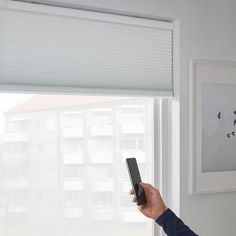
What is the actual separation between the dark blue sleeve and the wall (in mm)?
785

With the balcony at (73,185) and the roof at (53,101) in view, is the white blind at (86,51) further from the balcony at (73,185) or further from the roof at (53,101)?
the balcony at (73,185)

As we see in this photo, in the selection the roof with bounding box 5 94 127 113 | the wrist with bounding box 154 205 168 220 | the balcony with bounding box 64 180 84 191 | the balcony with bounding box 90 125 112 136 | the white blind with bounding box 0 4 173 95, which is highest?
the white blind with bounding box 0 4 173 95

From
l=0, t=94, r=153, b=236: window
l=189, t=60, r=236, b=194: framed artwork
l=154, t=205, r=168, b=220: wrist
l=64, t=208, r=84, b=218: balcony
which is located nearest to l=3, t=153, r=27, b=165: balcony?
l=0, t=94, r=153, b=236: window

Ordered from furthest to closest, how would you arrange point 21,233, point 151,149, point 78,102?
point 151,149 → point 78,102 → point 21,233

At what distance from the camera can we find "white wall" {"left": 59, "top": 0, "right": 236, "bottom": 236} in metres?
2.09

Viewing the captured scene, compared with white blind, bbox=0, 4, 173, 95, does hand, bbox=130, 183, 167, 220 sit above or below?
below

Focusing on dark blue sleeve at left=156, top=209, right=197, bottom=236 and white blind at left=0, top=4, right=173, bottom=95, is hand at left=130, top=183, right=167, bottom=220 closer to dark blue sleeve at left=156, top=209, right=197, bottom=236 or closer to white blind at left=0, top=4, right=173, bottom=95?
dark blue sleeve at left=156, top=209, right=197, bottom=236

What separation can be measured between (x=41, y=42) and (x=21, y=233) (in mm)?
890

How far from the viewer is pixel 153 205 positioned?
141cm

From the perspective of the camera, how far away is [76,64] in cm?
187

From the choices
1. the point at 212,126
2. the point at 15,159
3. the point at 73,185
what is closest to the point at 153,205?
the point at 73,185

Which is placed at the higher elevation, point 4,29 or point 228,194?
point 4,29

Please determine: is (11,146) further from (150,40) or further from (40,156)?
(150,40)

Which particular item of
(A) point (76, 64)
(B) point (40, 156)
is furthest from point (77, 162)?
(A) point (76, 64)
